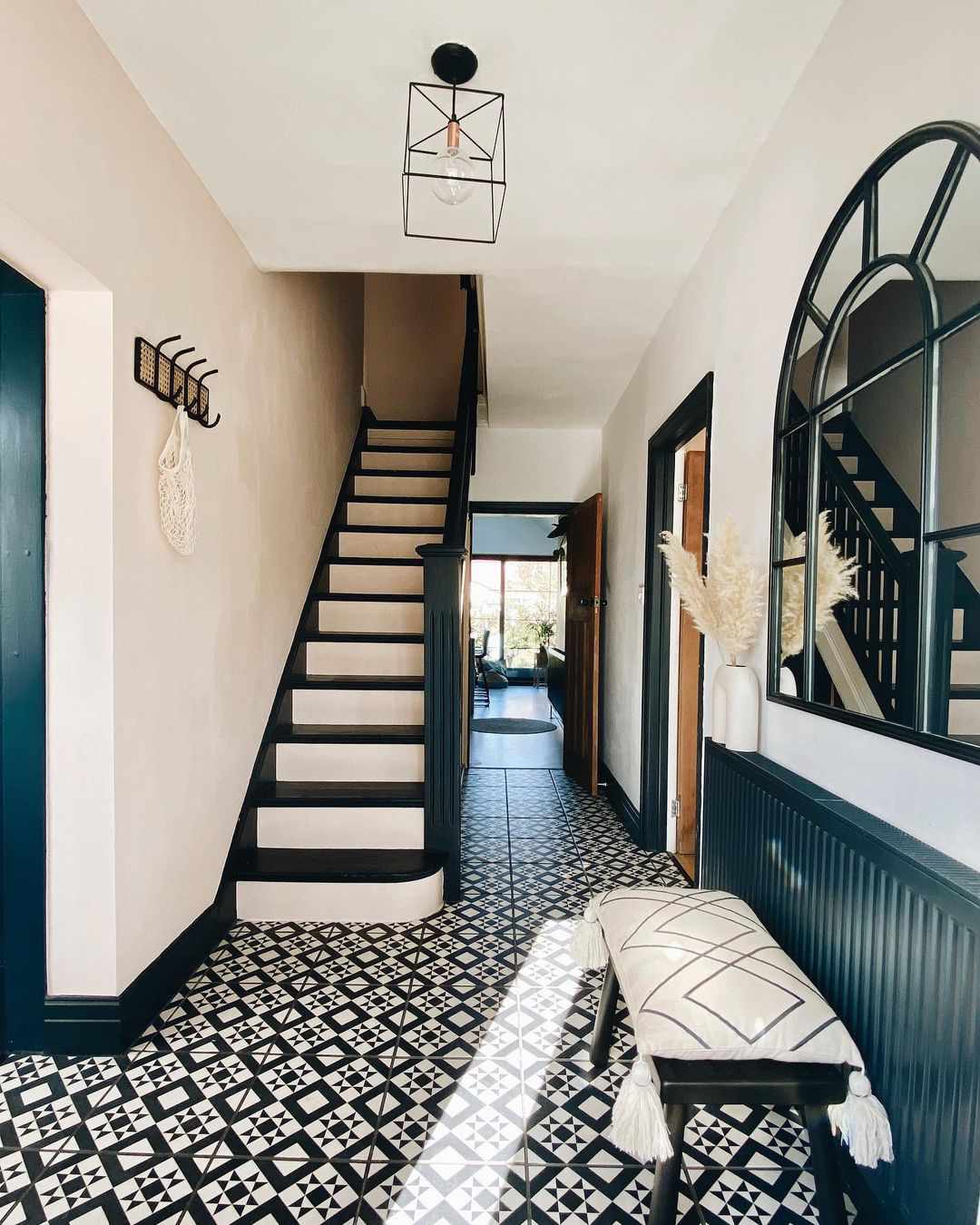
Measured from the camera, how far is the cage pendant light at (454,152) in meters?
1.70

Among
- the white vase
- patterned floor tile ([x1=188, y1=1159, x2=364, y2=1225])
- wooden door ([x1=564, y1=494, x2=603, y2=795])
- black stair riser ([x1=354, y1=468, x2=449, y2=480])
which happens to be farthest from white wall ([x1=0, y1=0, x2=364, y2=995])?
wooden door ([x1=564, y1=494, x2=603, y2=795])

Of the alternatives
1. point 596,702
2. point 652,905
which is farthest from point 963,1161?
point 596,702

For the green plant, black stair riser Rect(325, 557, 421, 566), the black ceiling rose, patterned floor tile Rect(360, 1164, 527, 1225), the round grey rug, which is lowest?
the round grey rug

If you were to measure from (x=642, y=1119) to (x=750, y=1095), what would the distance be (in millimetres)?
207

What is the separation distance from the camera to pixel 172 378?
2.18 m

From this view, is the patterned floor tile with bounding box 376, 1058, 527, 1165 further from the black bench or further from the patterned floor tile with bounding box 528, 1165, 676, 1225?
the black bench

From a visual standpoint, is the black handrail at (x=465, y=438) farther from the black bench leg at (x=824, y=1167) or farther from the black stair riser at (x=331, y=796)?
the black bench leg at (x=824, y=1167)

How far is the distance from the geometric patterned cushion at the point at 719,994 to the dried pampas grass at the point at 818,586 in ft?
2.28

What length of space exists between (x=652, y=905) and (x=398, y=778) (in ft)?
5.82

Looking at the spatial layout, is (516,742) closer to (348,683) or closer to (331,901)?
(348,683)

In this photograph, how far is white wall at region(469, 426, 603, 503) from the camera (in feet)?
17.9

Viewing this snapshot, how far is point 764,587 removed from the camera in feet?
6.71

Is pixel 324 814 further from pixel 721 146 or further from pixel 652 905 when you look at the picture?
→ pixel 721 146

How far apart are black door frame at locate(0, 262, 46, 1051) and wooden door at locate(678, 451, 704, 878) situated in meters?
2.76
